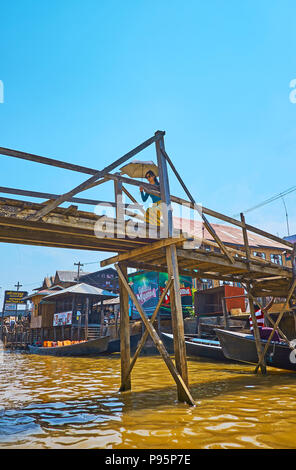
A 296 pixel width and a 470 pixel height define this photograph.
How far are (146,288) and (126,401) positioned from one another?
A: 618 inches

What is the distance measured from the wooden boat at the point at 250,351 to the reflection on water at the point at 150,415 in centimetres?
113

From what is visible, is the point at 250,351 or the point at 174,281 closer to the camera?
the point at 174,281

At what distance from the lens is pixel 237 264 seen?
26.1ft

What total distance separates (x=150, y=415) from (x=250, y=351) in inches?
271

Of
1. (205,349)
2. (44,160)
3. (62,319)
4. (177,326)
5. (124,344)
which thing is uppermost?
(44,160)

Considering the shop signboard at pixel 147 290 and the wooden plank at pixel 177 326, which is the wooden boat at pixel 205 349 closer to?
the shop signboard at pixel 147 290

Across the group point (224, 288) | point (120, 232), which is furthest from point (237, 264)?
point (224, 288)

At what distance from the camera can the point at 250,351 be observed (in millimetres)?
10984

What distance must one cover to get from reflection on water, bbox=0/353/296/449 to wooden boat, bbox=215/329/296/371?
113cm

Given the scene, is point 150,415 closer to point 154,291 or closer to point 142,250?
point 142,250

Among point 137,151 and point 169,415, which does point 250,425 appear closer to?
point 169,415

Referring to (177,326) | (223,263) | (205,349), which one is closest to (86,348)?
(205,349)

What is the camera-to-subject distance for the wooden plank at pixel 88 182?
498 cm

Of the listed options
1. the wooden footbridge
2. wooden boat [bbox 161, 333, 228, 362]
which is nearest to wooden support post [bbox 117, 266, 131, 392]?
the wooden footbridge
